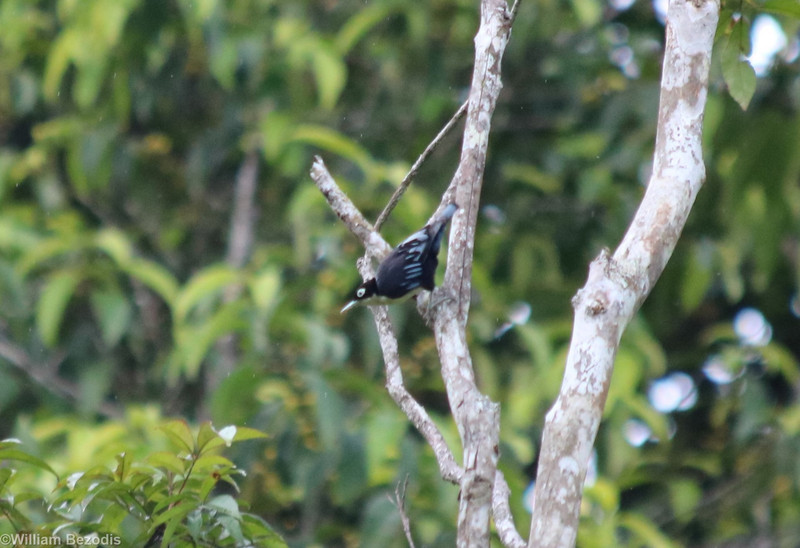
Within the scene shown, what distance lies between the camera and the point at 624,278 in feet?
8.28

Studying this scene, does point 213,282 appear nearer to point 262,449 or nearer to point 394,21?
point 262,449

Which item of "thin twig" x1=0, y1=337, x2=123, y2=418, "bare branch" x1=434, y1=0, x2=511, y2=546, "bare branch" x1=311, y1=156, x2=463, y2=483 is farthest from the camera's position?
"thin twig" x1=0, y1=337, x2=123, y2=418

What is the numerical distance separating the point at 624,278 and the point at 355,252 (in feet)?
10.4

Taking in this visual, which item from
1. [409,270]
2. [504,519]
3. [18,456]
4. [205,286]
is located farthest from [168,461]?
[205,286]

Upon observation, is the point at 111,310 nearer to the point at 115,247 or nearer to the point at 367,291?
the point at 115,247

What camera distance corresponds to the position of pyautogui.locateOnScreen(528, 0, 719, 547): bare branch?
2.32 m

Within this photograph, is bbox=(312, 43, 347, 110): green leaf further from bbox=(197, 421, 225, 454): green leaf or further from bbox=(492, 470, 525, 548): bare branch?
bbox=(197, 421, 225, 454): green leaf

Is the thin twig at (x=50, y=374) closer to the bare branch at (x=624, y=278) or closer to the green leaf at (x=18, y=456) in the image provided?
the green leaf at (x=18, y=456)

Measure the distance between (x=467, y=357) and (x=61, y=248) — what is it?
3.12 m

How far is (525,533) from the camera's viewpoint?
13.8 feet

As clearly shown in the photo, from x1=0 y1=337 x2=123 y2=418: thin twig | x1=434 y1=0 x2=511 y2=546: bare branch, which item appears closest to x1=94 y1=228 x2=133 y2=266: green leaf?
x1=0 y1=337 x2=123 y2=418: thin twig

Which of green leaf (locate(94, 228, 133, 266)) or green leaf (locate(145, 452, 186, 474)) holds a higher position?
green leaf (locate(94, 228, 133, 266))

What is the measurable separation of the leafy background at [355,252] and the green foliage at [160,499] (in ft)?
5.31

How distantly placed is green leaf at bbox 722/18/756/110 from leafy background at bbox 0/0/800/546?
1.76m
